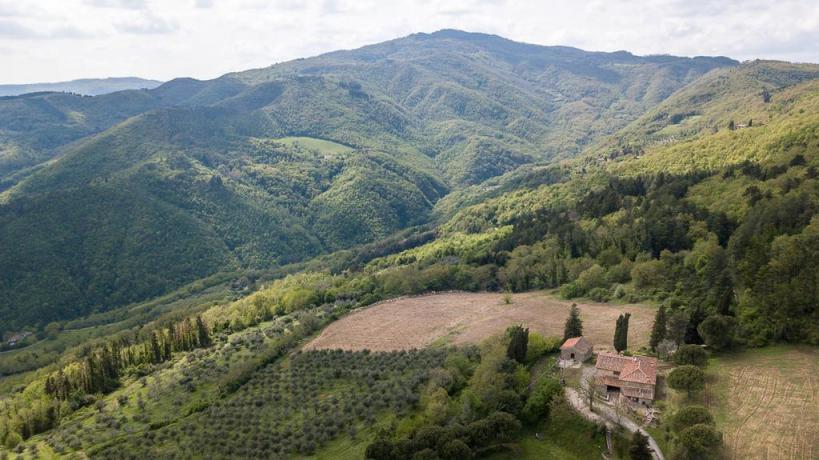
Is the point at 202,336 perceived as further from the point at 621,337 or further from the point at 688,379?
the point at 688,379

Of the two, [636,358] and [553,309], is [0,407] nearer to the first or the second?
[553,309]

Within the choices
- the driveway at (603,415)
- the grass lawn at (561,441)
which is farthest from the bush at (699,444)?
the grass lawn at (561,441)

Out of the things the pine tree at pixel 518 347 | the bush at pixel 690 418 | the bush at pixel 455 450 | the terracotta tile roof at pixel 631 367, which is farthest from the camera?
the pine tree at pixel 518 347

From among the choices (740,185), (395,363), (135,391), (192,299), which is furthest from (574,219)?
(192,299)

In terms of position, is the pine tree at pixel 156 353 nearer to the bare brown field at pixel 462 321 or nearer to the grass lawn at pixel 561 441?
the bare brown field at pixel 462 321

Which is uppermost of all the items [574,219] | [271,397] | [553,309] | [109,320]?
[574,219]

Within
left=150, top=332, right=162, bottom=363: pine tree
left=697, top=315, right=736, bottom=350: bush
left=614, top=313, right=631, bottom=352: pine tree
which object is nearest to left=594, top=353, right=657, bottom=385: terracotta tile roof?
left=614, top=313, right=631, bottom=352: pine tree
